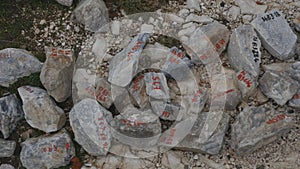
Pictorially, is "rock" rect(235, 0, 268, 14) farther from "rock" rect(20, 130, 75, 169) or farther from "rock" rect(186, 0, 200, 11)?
"rock" rect(20, 130, 75, 169)

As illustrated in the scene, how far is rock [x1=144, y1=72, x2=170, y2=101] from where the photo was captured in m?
5.02

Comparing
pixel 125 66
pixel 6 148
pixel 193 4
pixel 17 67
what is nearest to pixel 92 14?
pixel 125 66

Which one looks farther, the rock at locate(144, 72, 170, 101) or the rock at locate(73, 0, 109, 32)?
the rock at locate(73, 0, 109, 32)

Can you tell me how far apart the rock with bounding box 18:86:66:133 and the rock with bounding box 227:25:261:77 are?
1.93 meters

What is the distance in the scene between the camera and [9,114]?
17.1 ft

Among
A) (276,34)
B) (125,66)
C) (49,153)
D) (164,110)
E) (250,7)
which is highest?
(250,7)

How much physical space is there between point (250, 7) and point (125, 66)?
5.42 feet

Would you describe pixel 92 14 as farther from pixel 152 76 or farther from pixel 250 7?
pixel 250 7

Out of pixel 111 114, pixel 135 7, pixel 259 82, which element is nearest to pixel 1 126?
pixel 111 114

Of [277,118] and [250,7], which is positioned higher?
[250,7]

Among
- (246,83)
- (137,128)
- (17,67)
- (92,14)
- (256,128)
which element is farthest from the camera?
(92,14)

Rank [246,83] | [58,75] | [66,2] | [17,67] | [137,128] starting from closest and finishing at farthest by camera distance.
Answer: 1. [137,128]
2. [246,83]
3. [58,75]
4. [17,67]
5. [66,2]

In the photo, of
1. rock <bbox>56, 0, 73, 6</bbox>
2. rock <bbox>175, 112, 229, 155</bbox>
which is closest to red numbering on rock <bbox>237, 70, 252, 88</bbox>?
rock <bbox>175, 112, 229, 155</bbox>

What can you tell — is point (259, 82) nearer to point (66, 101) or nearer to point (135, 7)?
point (135, 7)
